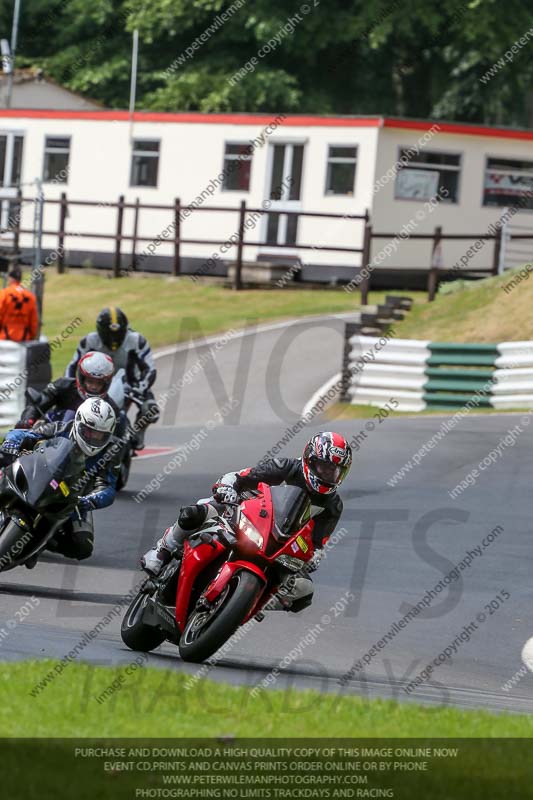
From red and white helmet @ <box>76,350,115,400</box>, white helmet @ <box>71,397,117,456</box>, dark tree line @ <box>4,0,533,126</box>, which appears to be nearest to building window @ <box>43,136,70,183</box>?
dark tree line @ <box>4,0,533,126</box>

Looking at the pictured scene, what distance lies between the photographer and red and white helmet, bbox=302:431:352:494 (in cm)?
888

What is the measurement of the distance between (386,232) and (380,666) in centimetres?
2599

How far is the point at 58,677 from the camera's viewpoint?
7.65m

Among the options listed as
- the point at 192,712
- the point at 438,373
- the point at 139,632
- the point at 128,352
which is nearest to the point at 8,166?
the point at 438,373

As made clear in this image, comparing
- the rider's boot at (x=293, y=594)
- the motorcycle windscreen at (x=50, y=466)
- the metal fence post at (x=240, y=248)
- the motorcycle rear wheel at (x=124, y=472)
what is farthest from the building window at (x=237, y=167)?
the rider's boot at (x=293, y=594)

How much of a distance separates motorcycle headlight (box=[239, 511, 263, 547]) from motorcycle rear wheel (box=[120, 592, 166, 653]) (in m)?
0.82

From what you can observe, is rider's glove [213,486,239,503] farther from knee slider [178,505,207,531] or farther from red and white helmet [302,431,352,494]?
red and white helmet [302,431,352,494]

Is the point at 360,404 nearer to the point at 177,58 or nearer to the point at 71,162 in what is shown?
the point at 71,162

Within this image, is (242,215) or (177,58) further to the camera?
(177,58)

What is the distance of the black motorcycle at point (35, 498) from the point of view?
32.7 ft

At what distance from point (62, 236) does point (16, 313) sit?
47.9 feet

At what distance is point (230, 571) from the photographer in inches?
332

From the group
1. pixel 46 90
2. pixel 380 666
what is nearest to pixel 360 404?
pixel 380 666

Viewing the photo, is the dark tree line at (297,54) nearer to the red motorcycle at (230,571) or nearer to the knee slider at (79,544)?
the knee slider at (79,544)
